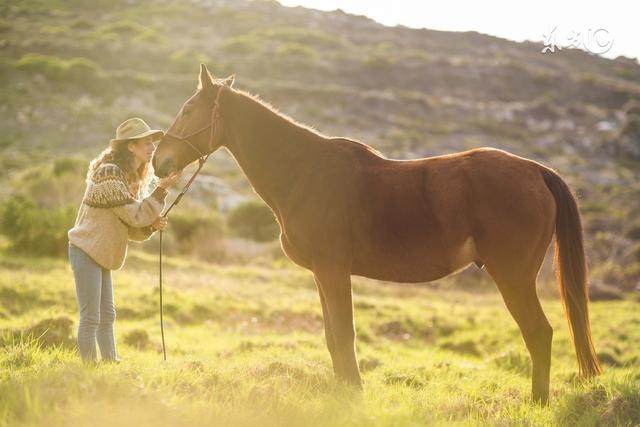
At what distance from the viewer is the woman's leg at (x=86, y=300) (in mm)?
5141

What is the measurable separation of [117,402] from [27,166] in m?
23.7

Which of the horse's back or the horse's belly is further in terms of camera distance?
the horse's belly

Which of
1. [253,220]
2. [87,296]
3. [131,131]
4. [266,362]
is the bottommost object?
[253,220]

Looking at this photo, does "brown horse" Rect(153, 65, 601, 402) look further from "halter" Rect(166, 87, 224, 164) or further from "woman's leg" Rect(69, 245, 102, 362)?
"woman's leg" Rect(69, 245, 102, 362)

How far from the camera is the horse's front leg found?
5.17 m

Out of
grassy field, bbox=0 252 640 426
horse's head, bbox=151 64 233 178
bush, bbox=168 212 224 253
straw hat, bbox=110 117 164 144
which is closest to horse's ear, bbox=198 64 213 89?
horse's head, bbox=151 64 233 178

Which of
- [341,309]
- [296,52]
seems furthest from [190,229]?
[296,52]

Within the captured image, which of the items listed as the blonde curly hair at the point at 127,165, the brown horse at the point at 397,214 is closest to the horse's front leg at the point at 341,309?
the brown horse at the point at 397,214

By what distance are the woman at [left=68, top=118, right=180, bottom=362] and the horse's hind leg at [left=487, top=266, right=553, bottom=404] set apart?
10.8 ft

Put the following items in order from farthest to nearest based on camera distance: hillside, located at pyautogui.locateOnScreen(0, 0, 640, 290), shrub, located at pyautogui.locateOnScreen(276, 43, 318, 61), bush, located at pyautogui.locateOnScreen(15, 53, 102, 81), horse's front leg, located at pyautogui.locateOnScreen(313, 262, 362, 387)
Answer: shrub, located at pyautogui.locateOnScreen(276, 43, 318, 61) < bush, located at pyautogui.locateOnScreen(15, 53, 102, 81) < hillside, located at pyautogui.locateOnScreen(0, 0, 640, 290) < horse's front leg, located at pyautogui.locateOnScreen(313, 262, 362, 387)

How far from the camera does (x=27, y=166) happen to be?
2438cm

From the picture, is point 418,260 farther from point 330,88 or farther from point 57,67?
point 330,88

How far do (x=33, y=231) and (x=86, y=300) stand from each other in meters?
11.0

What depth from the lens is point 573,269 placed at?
215 inches
